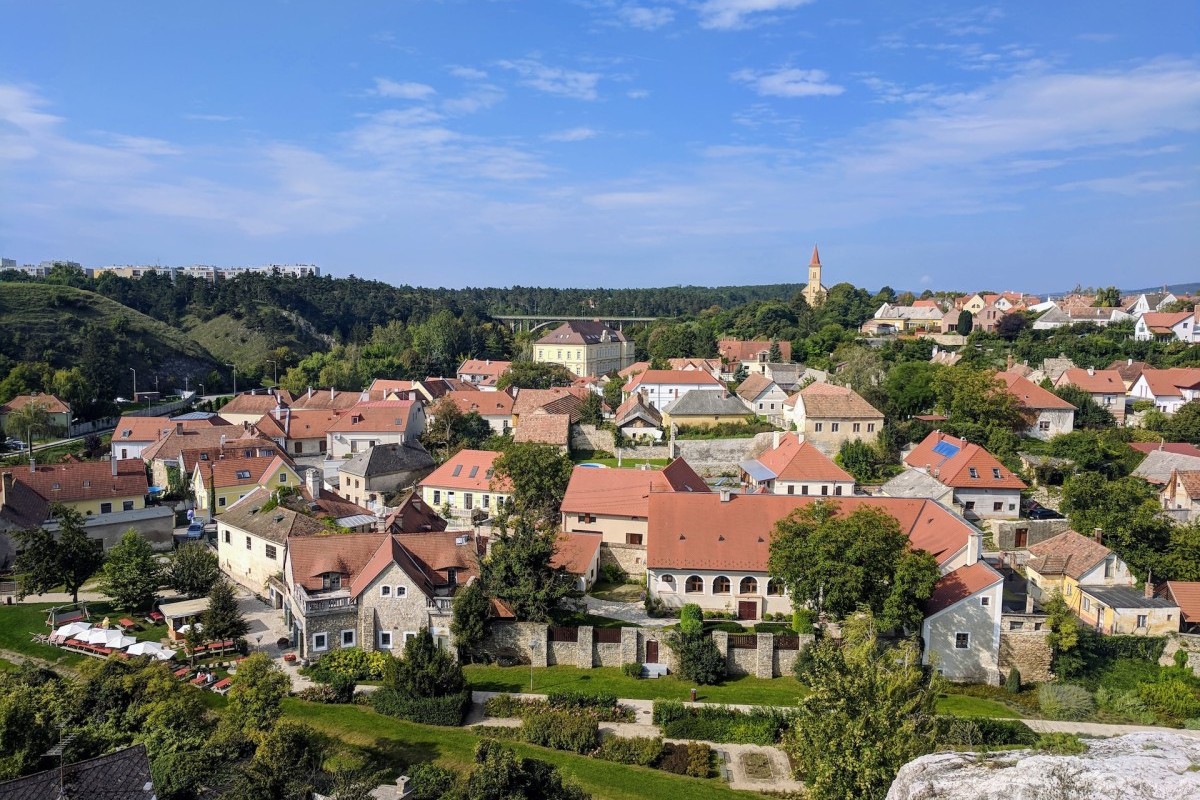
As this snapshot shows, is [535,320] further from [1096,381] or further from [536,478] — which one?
[536,478]

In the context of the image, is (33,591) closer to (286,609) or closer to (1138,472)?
(286,609)

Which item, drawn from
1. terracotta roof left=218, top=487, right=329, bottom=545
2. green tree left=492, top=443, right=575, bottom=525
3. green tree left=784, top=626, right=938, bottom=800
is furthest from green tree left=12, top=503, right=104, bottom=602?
green tree left=784, top=626, right=938, bottom=800

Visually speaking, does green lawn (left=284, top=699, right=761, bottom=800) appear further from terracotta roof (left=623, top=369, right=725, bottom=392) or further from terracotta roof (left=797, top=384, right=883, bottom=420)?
terracotta roof (left=623, top=369, right=725, bottom=392)

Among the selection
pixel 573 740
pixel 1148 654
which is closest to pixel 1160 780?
pixel 573 740

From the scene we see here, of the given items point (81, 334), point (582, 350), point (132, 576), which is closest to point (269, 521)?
point (132, 576)

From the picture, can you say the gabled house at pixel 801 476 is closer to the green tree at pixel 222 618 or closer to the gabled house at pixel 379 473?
the gabled house at pixel 379 473

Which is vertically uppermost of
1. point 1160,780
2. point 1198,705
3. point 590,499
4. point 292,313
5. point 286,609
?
point 292,313
